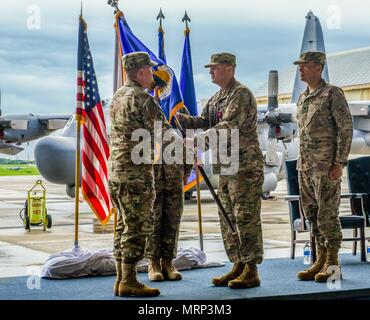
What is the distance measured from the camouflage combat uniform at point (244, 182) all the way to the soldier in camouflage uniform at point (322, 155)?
610 millimetres

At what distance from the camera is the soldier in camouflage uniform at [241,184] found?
595 centimetres

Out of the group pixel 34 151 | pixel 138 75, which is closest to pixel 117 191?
pixel 138 75

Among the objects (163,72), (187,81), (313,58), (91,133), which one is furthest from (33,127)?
(313,58)

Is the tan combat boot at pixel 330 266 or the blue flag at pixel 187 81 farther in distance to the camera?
the blue flag at pixel 187 81

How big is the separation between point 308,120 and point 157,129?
1658 mm

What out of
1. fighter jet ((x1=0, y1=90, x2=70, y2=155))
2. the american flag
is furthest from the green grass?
the american flag

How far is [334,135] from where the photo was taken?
6.32 metres

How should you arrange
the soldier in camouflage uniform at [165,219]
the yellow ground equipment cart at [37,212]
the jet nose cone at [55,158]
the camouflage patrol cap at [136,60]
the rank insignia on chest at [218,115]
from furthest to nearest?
the jet nose cone at [55,158]
the yellow ground equipment cart at [37,212]
the soldier in camouflage uniform at [165,219]
the rank insignia on chest at [218,115]
the camouflage patrol cap at [136,60]

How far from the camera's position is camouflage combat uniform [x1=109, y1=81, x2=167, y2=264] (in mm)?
5422

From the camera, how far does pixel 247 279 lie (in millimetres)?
5930

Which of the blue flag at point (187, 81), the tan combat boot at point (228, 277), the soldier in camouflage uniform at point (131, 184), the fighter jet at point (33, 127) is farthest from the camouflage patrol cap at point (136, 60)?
the fighter jet at point (33, 127)

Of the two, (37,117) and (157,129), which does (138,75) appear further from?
(37,117)

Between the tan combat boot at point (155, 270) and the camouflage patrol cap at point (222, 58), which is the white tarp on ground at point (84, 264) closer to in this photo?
the tan combat boot at point (155, 270)

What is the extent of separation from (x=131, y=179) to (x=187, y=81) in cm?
314
